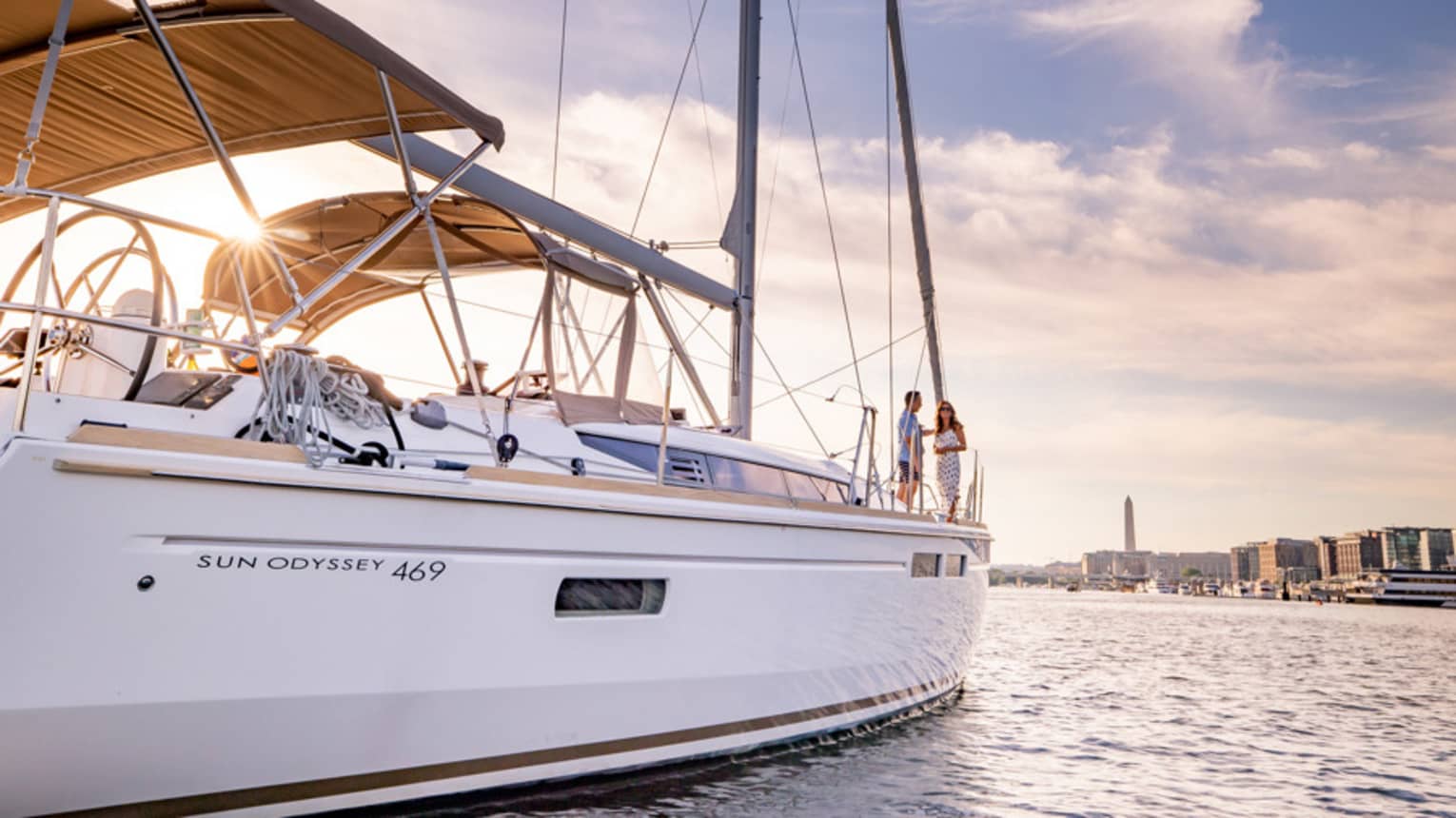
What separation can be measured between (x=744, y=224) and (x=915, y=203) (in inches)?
102

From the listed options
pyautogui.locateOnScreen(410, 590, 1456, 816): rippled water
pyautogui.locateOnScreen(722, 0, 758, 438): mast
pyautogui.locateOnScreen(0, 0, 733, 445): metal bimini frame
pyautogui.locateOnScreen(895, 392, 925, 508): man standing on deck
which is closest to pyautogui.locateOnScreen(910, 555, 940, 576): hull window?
pyautogui.locateOnScreen(895, 392, 925, 508): man standing on deck

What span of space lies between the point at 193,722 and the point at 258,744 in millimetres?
244

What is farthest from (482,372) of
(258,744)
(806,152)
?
(806,152)

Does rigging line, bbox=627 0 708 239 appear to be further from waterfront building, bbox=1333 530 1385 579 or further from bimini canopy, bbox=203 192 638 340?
waterfront building, bbox=1333 530 1385 579

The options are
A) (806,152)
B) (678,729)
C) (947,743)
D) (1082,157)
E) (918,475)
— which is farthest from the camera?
(1082,157)

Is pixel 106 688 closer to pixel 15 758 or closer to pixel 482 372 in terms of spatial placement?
pixel 15 758

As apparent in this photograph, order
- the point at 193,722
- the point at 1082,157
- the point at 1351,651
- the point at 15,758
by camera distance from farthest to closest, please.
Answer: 1. the point at 1351,651
2. the point at 1082,157
3. the point at 193,722
4. the point at 15,758

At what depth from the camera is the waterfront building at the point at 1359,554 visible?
143 metres

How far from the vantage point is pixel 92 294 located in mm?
4117

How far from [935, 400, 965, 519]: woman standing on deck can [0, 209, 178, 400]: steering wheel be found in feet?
19.6

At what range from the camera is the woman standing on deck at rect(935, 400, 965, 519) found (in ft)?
26.6

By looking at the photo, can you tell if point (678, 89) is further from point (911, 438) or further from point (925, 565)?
point (925, 565)

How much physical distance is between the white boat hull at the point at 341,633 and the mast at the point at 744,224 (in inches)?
→ 99.4

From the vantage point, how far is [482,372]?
5.58 metres
